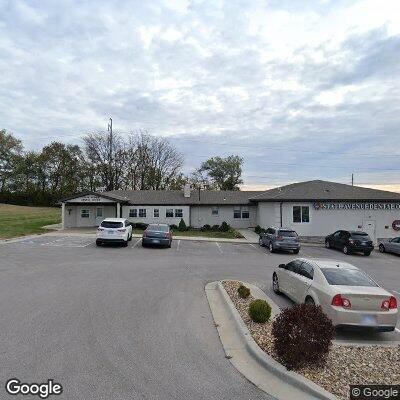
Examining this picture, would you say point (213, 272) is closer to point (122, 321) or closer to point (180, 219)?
point (122, 321)

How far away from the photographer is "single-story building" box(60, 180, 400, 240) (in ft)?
108

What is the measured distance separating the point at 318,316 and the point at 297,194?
2854 centimetres

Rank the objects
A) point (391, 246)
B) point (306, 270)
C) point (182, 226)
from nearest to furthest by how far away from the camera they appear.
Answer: point (306, 270) < point (391, 246) < point (182, 226)

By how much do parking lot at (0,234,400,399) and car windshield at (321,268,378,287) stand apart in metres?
1.12

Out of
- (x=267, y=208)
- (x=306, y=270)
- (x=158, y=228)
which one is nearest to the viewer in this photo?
(x=306, y=270)

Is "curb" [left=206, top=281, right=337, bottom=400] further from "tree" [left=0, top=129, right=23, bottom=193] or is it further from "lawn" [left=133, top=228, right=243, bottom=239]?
"tree" [left=0, top=129, right=23, bottom=193]

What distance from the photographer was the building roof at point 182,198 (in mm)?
40094

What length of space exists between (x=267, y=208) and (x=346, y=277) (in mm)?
26977

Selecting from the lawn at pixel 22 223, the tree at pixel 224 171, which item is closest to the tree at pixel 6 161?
the lawn at pixel 22 223

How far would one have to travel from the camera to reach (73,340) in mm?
7023

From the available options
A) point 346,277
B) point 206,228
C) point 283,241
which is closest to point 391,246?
point 283,241

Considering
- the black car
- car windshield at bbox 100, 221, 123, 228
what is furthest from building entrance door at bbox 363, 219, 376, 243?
car windshield at bbox 100, 221, 123, 228

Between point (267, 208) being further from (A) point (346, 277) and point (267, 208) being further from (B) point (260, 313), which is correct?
(B) point (260, 313)

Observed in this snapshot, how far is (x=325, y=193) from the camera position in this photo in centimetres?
3397
